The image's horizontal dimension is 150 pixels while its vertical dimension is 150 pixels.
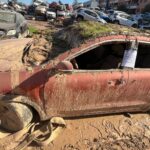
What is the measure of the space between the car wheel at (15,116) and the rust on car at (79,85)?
124 mm

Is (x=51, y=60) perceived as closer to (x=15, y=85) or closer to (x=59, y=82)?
(x=59, y=82)

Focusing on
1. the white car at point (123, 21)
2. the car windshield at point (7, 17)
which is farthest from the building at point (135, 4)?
the car windshield at point (7, 17)

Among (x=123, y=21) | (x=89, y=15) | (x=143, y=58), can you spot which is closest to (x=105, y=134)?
(x=143, y=58)

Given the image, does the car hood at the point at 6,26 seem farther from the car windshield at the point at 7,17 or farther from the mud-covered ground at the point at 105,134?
the mud-covered ground at the point at 105,134

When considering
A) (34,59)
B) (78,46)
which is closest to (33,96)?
(34,59)

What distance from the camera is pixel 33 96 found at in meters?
4.44

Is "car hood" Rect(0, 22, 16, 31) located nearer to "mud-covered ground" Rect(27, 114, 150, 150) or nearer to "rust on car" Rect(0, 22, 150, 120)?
"rust on car" Rect(0, 22, 150, 120)

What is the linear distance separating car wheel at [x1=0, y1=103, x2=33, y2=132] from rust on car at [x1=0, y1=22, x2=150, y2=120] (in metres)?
0.12

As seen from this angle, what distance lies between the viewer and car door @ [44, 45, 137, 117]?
14.8ft

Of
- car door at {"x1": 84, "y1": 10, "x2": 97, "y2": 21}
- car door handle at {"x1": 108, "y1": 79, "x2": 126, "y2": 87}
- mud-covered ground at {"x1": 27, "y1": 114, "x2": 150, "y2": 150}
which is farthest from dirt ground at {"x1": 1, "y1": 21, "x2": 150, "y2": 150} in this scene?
car door at {"x1": 84, "y1": 10, "x2": 97, "y2": 21}

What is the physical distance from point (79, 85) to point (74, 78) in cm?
14

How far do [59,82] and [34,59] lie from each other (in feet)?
1.96

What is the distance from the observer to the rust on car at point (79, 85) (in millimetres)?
4355

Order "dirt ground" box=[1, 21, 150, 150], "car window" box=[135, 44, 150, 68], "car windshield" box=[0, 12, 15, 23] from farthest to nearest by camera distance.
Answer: "car windshield" box=[0, 12, 15, 23], "car window" box=[135, 44, 150, 68], "dirt ground" box=[1, 21, 150, 150]
